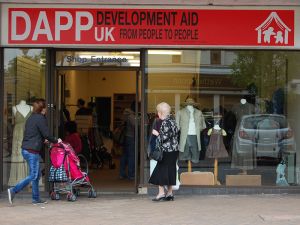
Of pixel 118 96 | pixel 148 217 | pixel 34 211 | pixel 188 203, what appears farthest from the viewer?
pixel 118 96

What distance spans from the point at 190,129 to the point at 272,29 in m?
2.61

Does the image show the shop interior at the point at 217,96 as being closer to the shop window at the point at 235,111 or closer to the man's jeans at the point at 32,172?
the shop window at the point at 235,111

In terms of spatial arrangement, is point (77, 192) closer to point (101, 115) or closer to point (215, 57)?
point (215, 57)

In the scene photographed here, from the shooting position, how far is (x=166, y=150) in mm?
Result: 10789

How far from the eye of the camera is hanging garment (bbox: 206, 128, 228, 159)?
12.1 m

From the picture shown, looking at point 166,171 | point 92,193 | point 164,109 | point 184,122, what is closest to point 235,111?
point 184,122

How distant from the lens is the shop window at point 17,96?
38.8 feet

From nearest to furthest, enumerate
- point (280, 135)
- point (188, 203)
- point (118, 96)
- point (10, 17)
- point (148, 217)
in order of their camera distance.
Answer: point (148, 217) < point (188, 203) < point (10, 17) < point (280, 135) < point (118, 96)

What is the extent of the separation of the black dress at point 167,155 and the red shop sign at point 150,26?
6.20 feet

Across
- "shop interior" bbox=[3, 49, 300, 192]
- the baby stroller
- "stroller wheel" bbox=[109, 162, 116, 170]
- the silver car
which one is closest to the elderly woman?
"shop interior" bbox=[3, 49, 300, 192]

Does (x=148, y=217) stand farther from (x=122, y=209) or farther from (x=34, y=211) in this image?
(x=34, y=211)

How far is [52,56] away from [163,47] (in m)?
2.27

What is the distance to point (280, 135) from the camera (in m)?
12.3

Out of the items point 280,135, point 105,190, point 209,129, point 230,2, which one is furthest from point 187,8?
point 105,190
